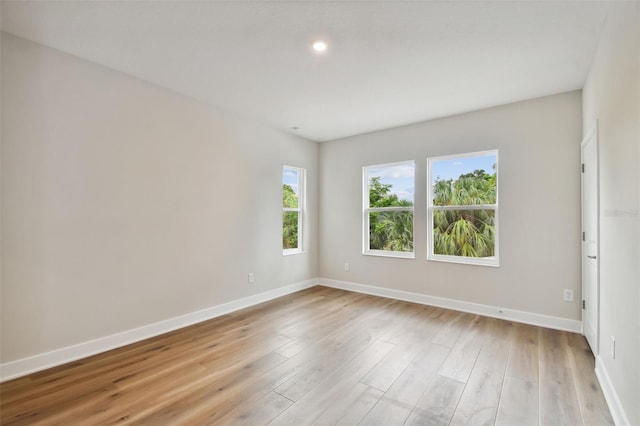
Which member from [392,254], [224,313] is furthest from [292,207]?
[224,313]

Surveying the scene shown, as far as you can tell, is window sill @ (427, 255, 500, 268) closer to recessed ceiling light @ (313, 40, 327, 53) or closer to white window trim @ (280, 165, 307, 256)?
white window trim @ (280, 165, 307, 256)

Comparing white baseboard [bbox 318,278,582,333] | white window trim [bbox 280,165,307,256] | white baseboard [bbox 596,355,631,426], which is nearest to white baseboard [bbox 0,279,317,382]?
white window trim [bbox 280,165,307,256]

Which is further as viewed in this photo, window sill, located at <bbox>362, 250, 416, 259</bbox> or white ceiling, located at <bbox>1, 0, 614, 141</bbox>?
window sill, located at <bbox>362, 250, 416, 259</bbox>

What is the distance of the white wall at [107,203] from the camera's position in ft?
7.61

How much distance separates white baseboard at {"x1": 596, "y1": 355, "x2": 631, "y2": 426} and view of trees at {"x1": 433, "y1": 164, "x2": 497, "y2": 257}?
1.71m

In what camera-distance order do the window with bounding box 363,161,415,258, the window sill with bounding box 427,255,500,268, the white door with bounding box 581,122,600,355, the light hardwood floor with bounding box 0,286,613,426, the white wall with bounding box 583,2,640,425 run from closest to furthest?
1. the white wall with bounding box 583,2,640,425
2. the light hardwood floor with bounding box 0,286,613,426
3. the white door with bounding box 581,122,600,355
4. the window sill with bounding box 427,255,500,268
5. the window with bounding box 363,161,415,258

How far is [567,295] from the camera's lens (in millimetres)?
3256

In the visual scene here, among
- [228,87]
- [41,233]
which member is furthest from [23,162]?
[228,87]

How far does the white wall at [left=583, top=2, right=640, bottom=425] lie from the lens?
157cm

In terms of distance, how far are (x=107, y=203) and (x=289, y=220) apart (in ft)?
8.84

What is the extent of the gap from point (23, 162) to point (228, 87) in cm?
188

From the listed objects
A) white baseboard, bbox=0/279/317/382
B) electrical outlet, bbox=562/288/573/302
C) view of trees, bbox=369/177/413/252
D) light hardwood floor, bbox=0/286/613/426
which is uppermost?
view of trees, bbox=369/177/413/252

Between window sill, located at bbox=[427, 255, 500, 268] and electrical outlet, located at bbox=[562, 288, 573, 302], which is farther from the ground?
window sill, located at bbox=[427, 255, 500, 268]

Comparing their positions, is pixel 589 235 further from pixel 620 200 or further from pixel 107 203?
pixel 107 203
